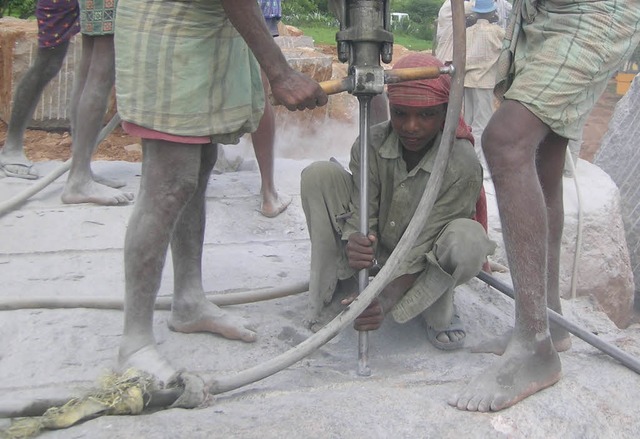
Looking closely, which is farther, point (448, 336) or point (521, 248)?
point (448, 336)

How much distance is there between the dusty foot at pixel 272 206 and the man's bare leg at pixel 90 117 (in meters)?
0.71

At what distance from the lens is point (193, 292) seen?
2844 mm

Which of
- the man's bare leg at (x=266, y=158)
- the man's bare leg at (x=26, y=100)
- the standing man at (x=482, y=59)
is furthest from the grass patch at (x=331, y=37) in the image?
the man's bare leg at (x=266, y=158)

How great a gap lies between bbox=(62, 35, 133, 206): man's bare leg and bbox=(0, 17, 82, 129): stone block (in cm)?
265

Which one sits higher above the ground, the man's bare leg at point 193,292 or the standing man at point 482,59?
the standing man at point 482,59

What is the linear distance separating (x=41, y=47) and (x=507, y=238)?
9.98 feet

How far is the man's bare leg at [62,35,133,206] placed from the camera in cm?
392

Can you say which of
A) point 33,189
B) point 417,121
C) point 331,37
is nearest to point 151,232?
point 417,121

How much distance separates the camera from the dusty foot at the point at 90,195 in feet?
13.4

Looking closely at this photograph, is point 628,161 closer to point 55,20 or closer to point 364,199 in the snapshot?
point 364,199

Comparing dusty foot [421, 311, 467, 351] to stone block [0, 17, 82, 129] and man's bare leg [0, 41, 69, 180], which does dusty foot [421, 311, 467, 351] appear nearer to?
man's bare leg [0, 41, 69, 180]

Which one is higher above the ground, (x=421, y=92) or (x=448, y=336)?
(x=421, y=92)

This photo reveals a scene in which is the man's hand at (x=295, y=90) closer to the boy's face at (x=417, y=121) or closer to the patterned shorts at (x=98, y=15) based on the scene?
the boy's face at (x=417, y=121)

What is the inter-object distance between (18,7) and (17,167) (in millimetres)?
5542
